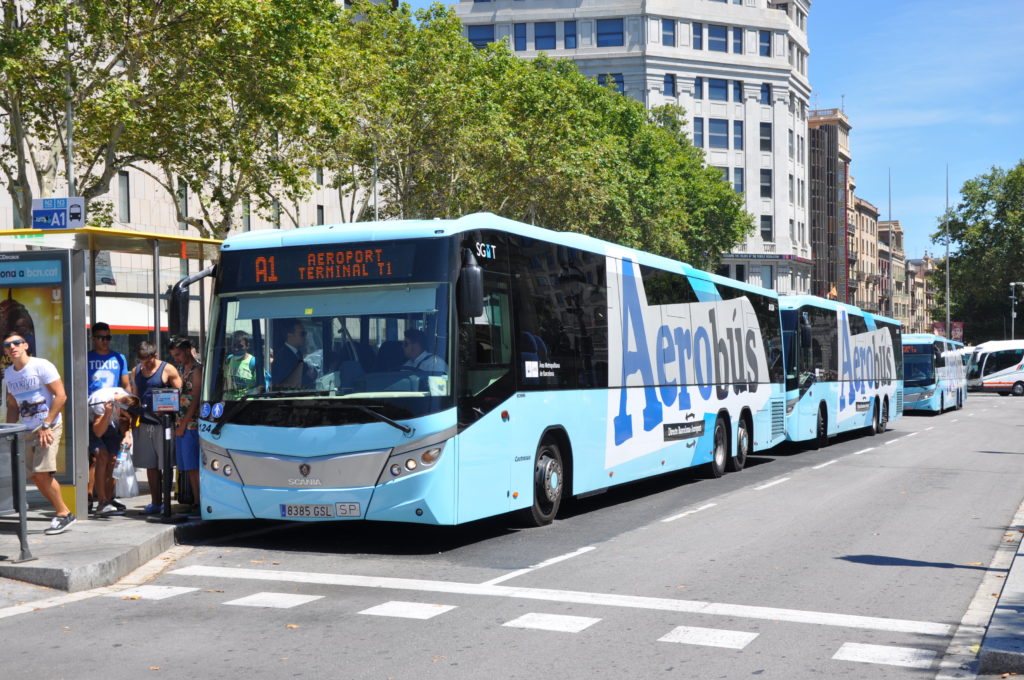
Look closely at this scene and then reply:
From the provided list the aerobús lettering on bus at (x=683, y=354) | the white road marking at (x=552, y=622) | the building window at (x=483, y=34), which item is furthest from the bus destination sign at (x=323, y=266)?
the building window at (x=483, y=34)

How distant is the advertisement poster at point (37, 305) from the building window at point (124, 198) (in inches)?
1123

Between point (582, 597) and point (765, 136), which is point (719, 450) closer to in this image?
point (582, 597)

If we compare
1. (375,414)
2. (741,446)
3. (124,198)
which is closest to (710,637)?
(375,414)

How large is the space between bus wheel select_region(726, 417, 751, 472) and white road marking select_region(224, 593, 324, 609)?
39.0 feet

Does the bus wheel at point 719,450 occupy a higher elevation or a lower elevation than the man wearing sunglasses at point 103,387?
lower

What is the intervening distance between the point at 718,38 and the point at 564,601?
83.7m

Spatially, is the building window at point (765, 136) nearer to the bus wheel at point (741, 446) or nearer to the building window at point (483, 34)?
the building window at point (483, 34)

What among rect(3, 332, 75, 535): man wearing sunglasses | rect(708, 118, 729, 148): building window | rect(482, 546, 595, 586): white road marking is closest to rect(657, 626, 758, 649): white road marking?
rect(482, 546, 595, 586): white road marking

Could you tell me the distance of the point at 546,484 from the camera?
39.9ft

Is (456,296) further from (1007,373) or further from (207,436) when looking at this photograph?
(1007,373)

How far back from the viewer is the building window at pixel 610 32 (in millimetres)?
83938

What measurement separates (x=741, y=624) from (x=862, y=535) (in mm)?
4718

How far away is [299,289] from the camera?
10.7 metres

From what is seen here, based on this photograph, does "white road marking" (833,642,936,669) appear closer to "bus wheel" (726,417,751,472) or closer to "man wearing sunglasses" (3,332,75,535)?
"man wearing sunglasses" (3,332,75,535)
